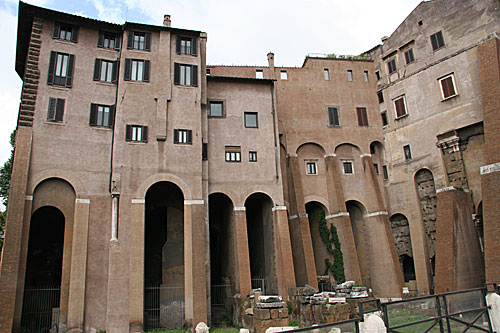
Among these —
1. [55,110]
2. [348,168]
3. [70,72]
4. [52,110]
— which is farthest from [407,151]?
[52,110]

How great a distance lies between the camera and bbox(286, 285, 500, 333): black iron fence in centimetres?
830

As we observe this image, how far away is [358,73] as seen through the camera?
3544cm

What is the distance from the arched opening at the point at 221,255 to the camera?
85.5 ft

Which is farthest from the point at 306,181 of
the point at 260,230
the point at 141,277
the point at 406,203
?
the point at 141,277

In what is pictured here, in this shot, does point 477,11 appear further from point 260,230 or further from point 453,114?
point 260,230

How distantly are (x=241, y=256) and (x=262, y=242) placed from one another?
3.92m

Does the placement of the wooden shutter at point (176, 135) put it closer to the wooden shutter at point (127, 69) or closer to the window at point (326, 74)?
the wooden shutter at point (127, 69)

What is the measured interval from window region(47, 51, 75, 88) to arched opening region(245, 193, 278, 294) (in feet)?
45.0

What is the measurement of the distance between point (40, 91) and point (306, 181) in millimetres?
19618

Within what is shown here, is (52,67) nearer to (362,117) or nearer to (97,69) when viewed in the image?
(97,69)

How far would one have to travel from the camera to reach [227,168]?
2681 cm

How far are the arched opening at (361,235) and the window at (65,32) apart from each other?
2322 centimetres

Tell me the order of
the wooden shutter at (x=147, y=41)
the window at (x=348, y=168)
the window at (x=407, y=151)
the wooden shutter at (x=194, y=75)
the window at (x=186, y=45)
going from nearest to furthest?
the wooden shutter at (x=147, y=41) → the wooden shutter at (x=194, y=75) → the window at (x=186, y=45) → the window at (x=407, y=151) → the window at (x=348, y=168)

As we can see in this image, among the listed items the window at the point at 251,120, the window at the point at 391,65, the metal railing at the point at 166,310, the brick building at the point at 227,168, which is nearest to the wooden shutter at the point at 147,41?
the brick building at the point at 227,168
